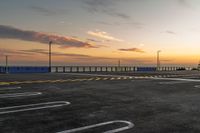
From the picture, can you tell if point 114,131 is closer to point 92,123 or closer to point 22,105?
point 92,123

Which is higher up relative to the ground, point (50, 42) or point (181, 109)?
point (50, 42)

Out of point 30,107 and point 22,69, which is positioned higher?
point 22,69

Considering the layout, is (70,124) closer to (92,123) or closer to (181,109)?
(92,123)

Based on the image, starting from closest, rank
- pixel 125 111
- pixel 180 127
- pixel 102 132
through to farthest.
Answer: pixel 102 132, pixel 180 127, pixel 125 111

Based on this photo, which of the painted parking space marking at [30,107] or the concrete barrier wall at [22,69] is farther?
the concrete barrier wall at [22,69]

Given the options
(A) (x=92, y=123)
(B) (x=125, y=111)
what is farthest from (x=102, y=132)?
(B) (x=125, y=111)

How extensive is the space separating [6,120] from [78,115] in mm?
2116

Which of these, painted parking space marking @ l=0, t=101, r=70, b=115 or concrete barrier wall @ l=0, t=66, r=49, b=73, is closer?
painted parking space marking @ l=0, t=101, r=70, b=115

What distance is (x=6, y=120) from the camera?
679cm

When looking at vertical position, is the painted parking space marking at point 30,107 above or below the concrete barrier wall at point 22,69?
below

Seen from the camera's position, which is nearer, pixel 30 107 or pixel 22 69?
pixel 30 107

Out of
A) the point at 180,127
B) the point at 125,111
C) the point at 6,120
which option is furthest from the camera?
the point at 125,111

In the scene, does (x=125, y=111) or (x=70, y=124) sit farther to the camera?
(x=125, y=111)

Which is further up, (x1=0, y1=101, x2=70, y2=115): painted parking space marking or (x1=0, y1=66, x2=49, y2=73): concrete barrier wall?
(x1=0, y1=66, x2=49, y2=73): concrete barrier wall
